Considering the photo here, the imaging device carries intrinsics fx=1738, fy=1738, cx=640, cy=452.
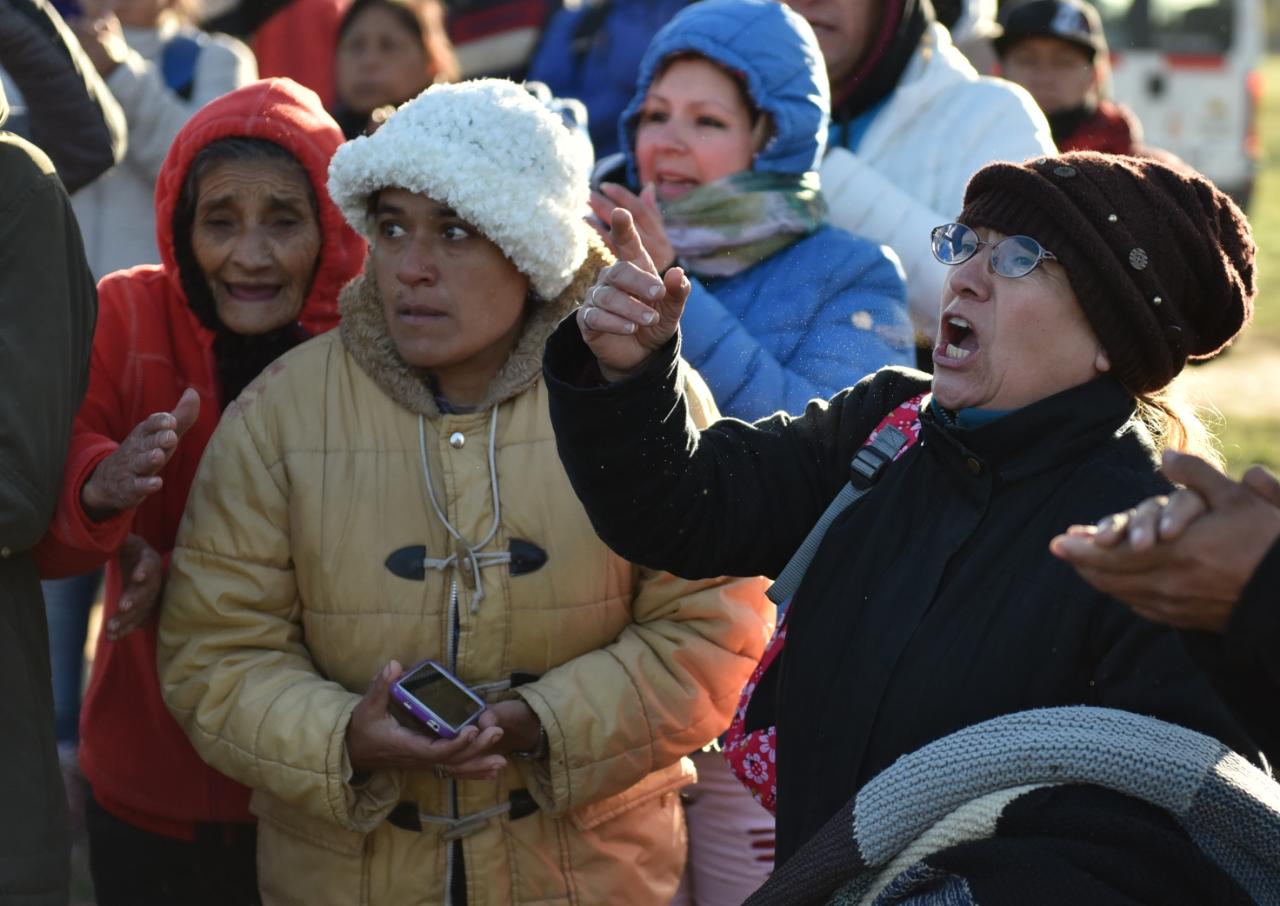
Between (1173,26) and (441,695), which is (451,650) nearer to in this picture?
(441,695)

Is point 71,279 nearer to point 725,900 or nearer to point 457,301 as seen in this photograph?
point 457,301

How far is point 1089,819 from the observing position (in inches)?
86.6

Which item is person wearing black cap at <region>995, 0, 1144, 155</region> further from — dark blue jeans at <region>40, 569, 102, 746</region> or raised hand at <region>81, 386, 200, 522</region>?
raised hand at <region>81, 386, 200, 522</region>

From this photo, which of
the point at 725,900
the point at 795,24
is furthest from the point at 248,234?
the point at 725,900

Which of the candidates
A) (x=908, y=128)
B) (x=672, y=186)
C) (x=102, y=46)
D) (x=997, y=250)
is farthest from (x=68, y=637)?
(x=997, y=250)

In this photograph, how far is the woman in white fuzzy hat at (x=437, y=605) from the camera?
312cm

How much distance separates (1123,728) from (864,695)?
376mm

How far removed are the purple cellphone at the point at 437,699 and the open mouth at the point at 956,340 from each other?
104cm

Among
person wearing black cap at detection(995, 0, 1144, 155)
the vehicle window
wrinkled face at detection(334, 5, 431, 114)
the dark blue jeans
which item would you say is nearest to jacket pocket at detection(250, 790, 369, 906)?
the dark blue jeans

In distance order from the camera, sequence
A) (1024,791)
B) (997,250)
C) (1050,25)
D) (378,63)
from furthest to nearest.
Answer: (378,63), (1050,25), (997,250), (1024,791)

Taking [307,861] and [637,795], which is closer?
[307,861]

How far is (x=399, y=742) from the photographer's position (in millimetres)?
2994

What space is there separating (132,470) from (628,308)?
1.00 m

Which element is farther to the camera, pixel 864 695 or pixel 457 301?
pixel 457 301
